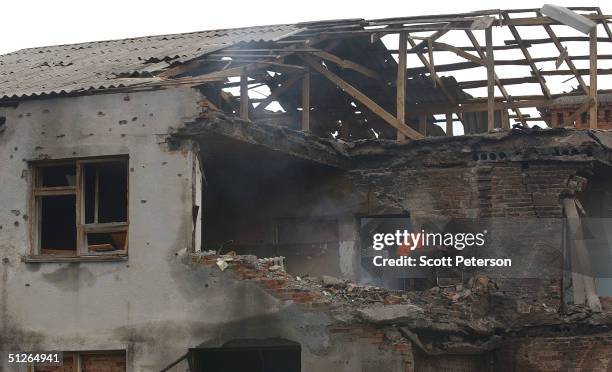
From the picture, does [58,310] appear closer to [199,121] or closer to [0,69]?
[199,121]

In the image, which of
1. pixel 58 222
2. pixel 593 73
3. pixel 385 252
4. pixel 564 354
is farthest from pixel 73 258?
pixel 593 73

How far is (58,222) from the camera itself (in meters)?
16.5

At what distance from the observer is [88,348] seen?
49.3 ft

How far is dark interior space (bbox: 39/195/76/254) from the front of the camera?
639 inches

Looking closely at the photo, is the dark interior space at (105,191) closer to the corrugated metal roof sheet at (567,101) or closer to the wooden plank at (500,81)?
the wooden plank at (500,81)

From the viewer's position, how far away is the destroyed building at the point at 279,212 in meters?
14.7

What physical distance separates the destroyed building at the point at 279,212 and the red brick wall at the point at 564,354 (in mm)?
22

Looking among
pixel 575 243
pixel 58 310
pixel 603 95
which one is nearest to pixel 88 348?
pixel 58 310

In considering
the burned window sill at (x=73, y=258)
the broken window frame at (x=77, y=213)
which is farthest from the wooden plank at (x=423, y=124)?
the burned window sill at (x=73, y=258)

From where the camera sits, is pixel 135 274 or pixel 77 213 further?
pixel 77 213

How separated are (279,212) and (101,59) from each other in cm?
399

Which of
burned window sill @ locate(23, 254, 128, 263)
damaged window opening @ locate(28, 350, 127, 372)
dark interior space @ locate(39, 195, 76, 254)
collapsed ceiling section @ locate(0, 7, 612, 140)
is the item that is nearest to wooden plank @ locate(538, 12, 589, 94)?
collapsed ceiling section @ locate(0, 7, 612, 140)

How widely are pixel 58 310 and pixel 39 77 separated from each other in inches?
167

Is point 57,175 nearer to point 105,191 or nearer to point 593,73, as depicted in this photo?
point 105,191
